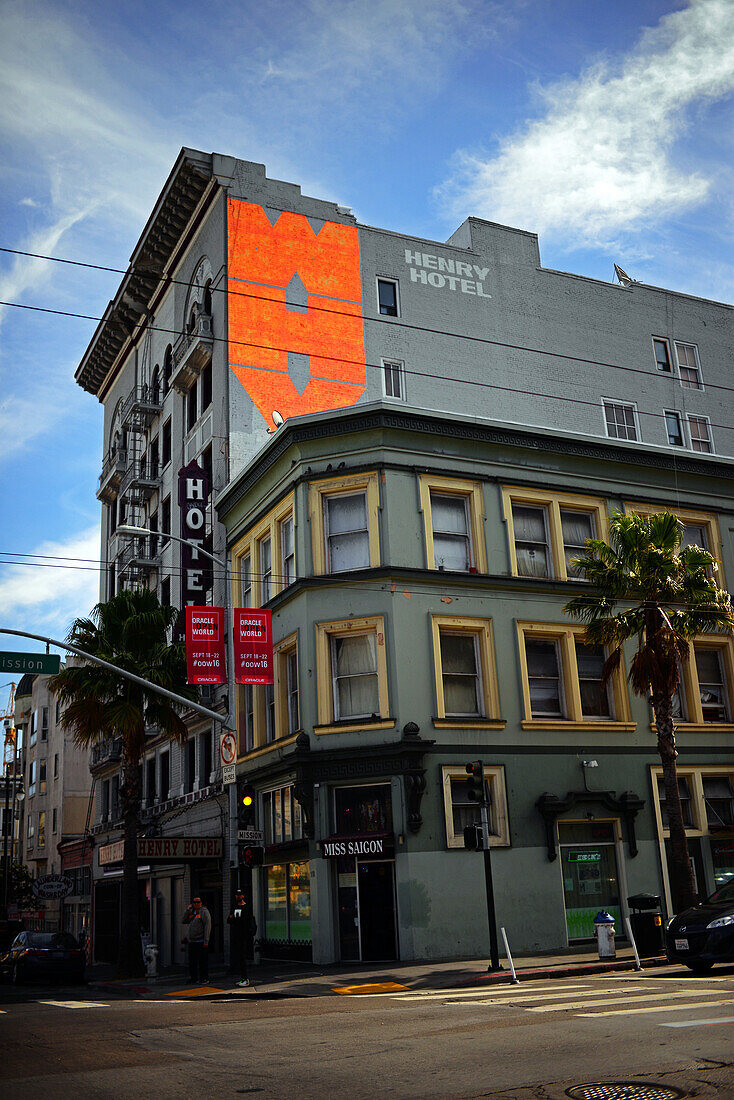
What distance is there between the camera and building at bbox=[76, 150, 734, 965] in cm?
2702

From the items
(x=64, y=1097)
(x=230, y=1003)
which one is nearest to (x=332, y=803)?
(x=230, y=1003)

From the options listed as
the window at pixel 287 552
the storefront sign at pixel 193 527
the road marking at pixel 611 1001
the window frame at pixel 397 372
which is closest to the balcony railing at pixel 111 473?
the storefront sign at pixel 193 527

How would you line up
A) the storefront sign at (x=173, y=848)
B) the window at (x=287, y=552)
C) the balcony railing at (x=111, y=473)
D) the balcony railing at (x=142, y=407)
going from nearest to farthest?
the window at (x=287, y=552) < the storefront sign at (x=173, y=848) < the balcony railing at (x=142, y=407) < the balcony railing at (x=111, y=473)

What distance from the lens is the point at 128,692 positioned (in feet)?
101

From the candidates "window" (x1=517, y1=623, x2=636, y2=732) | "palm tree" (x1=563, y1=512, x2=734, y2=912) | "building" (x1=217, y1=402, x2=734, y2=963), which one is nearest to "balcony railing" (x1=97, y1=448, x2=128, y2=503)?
"building" (x1=217, y1=402, x2=734, y2=963)

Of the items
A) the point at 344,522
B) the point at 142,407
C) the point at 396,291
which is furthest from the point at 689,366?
the point at 344,522

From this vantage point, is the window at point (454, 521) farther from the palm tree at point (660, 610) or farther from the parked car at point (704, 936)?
the parked car at point (704, 936)

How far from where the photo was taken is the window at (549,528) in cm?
2842

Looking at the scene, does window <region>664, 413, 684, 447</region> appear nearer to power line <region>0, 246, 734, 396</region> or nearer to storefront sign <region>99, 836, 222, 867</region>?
power line <region>0, 246, 734, 396</region>

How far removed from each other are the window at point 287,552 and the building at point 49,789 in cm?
3863

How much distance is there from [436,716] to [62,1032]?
527 inches

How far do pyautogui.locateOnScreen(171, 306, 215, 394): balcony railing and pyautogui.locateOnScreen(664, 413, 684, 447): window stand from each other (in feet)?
64.1

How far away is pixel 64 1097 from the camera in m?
8.52

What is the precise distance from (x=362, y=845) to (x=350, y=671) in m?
4.34
